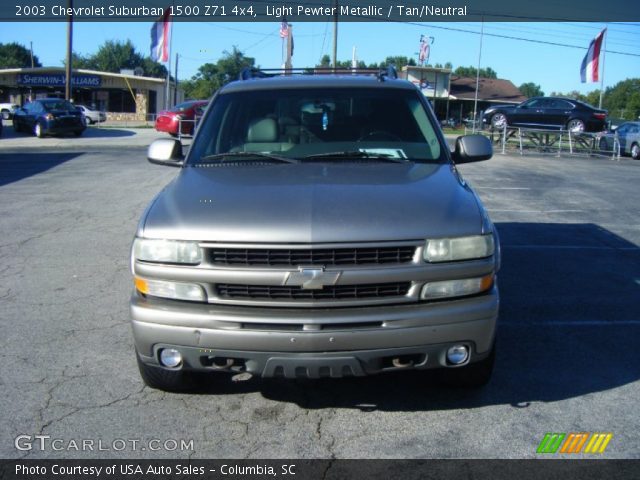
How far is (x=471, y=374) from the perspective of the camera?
12.5ft

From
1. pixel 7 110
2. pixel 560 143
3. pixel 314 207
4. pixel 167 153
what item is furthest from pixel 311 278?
pixel 7 110

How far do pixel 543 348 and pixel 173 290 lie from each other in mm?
2827

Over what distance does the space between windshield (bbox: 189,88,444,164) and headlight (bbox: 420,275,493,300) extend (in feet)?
4.22

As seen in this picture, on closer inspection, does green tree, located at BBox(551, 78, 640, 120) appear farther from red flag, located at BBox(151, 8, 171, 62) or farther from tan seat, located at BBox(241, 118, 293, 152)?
tan seat, located at BBox(241, 118, 293, 152)

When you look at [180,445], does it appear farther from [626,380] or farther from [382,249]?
[626,380]

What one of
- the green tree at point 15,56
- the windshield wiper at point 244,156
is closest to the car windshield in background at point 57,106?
the windshield wiper at point 244,156

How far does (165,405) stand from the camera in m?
3.83

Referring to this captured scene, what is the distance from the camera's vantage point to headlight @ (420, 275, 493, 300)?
3314 mm

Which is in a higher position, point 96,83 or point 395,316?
point 96,83

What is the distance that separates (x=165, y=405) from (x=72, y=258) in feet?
13.2

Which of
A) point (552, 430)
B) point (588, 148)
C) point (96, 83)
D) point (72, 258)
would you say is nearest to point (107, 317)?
point (72, 258)

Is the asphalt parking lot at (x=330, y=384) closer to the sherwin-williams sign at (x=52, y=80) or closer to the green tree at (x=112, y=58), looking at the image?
the sherwin-williams sign at (x=52, y=80)

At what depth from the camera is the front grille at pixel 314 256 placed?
3.23 meters
